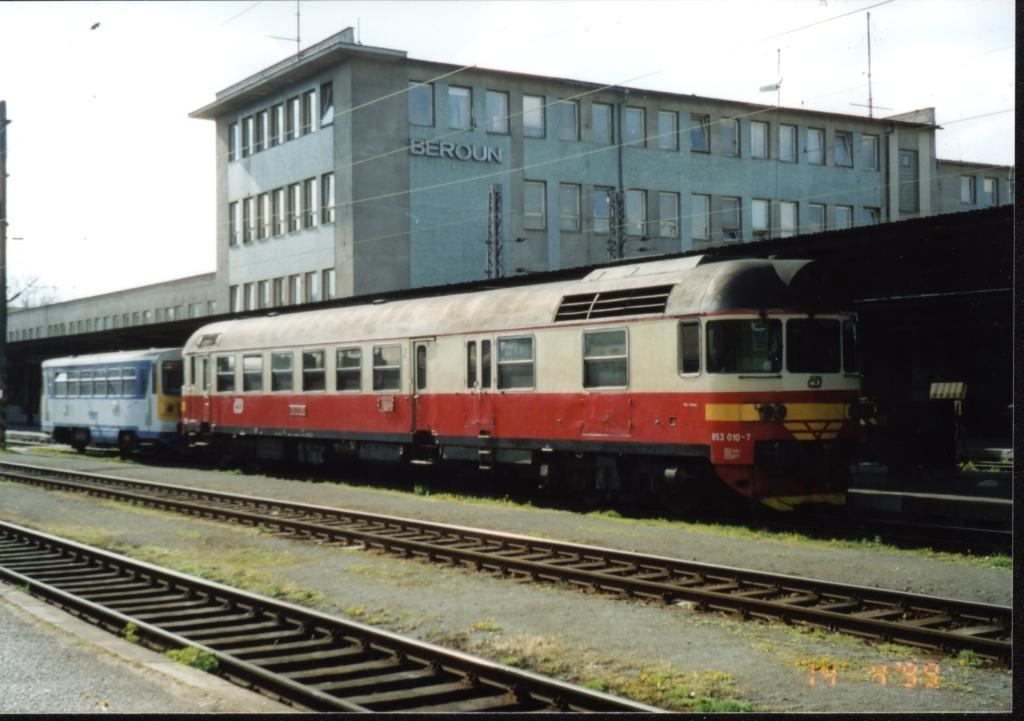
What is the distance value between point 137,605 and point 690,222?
44122mm

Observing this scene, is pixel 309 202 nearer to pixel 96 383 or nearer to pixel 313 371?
pixel 96 383

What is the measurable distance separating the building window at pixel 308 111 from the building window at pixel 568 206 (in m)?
10.3

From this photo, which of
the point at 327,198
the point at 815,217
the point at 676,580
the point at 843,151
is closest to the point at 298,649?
the point at 676,580

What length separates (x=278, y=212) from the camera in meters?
50.6

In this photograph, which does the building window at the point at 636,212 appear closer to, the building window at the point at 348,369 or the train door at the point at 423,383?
→ the building window at the point at 348,369

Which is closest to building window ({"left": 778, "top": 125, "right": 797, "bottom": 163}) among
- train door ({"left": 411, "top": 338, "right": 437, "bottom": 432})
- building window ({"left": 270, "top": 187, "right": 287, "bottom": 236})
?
building window ({"left": 270, "top": 187, "right": 287, "bottom": 236})

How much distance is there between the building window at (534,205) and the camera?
158 ft

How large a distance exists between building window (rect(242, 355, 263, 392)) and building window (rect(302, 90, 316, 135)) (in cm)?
2219

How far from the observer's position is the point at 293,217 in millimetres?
49344

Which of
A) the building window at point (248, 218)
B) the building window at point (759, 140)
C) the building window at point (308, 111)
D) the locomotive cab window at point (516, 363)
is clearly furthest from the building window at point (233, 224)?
the locomotive cab window at point (516, 363)

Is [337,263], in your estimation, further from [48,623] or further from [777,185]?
[48,623]

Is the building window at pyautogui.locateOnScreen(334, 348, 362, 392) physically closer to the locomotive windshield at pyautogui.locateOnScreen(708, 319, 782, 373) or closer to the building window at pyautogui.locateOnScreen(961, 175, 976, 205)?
the locomotive windshield at pyautogui.locateOnScreen(708, 319, 782, 373)

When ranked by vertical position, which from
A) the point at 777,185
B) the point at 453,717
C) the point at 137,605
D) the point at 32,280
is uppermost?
the point at 777,185

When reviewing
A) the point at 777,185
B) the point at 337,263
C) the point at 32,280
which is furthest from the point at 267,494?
the point at 777,185
